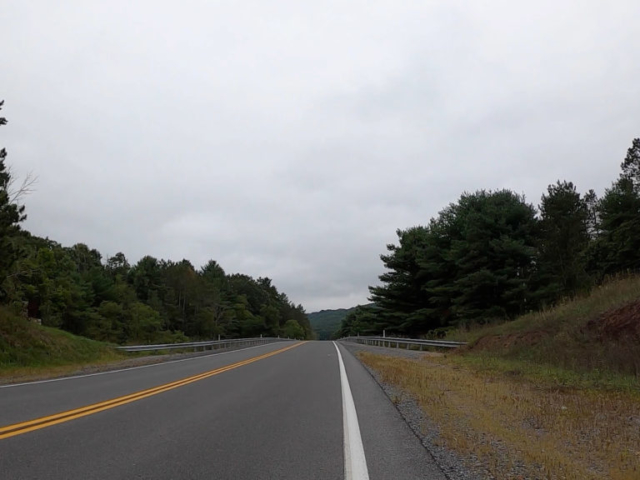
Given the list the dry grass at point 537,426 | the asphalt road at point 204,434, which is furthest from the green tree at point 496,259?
the asphalt road at point 204,434

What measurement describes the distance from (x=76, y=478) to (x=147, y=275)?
97.5 meters

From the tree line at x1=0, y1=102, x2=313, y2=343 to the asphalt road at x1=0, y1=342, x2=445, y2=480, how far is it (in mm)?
15441

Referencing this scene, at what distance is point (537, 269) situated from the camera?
37.6 meters

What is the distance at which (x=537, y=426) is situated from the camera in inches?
302

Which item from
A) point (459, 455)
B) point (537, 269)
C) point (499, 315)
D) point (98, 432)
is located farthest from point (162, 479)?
point (537, 269)

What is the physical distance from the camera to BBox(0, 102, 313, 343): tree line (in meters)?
25.5

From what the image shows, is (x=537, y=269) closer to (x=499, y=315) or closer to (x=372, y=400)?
(x=499, y=315)

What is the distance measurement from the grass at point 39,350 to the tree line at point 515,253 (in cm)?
2357

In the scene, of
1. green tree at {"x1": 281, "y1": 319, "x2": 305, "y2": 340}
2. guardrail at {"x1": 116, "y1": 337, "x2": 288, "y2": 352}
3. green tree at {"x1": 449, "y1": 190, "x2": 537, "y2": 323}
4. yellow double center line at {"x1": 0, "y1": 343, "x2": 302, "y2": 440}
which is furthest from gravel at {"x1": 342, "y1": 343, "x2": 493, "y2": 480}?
green tree at {"x1": 281, "y1": 319, "x2": 305, "y2": 340}

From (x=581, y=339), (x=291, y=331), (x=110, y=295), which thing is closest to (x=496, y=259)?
(x=581, y=339)

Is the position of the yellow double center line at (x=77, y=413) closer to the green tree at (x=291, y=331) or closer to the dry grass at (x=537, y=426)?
the dry grass at (x=537, y=426)

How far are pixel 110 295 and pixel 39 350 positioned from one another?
4694 cm

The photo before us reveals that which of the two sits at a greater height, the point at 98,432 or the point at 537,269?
the point at 537,269

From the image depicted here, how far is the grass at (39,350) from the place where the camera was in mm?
19067
